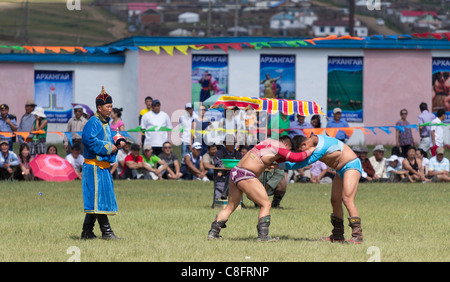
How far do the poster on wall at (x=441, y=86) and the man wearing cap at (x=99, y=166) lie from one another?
76.6ft

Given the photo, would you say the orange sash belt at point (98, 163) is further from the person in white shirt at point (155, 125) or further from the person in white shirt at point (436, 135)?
the person in white shirt at point (436, 135)

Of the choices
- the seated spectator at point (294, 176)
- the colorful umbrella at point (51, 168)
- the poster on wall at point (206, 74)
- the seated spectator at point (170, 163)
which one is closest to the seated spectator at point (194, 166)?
the seated spectator at point (170, 163)

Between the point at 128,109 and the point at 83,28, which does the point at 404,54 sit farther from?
the point at 83,28

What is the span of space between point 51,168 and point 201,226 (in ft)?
29.8

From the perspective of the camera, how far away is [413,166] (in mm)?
23094

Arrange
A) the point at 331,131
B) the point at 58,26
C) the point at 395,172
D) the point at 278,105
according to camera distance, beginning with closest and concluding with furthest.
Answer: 1. the point at 278,105
2. the point at 331,131
3. the point at 395,172
4. the point at 58,26

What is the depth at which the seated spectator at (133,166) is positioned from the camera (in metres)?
22.5

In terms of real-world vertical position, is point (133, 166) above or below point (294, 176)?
above

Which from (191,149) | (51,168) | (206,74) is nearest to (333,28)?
(206,74)

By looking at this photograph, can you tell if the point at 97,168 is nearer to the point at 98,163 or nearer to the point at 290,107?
the point at 98,163

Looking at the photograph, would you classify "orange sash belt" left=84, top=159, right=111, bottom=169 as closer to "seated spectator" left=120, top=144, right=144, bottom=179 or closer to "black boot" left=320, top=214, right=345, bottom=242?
"black boot" left=320, top=214, right=345, bottom=242

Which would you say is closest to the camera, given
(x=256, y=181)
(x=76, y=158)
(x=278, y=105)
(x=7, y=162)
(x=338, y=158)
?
(x=338, y=158)

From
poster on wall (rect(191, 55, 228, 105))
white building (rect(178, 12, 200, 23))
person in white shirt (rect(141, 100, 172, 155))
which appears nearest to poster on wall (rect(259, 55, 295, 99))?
poster on wall (rect(191, 55, 228, 105))
